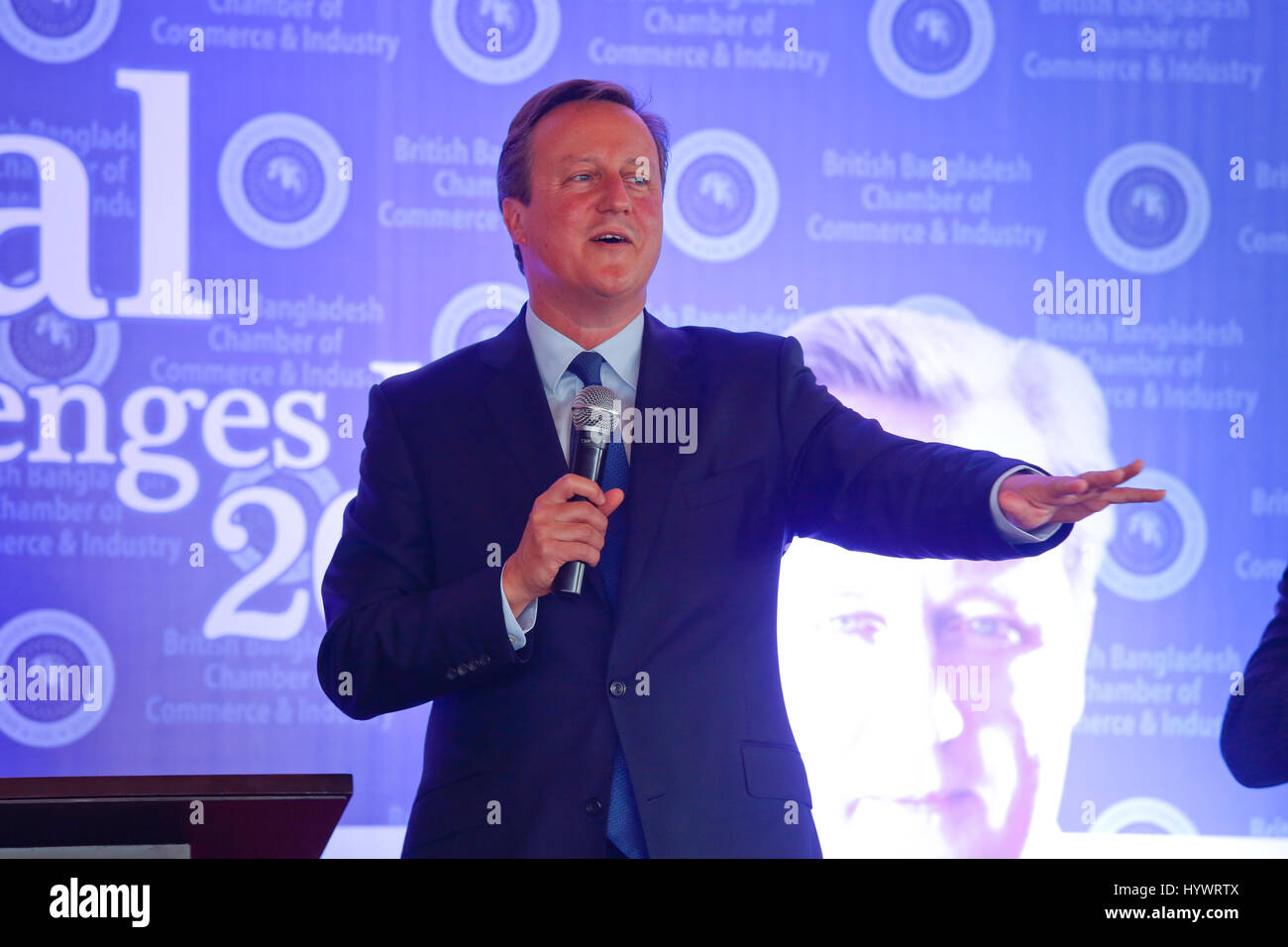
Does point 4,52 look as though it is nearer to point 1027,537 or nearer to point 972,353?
point 972,353

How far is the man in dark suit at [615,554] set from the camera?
1.86 metres

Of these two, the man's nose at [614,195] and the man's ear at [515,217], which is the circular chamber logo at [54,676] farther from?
the man's nose at [614,195]

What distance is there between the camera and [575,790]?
1878 millimetres

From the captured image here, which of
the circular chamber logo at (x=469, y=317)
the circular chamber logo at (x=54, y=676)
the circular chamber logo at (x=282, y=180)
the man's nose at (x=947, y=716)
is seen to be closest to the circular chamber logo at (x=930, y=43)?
the circular chamber logo at (x=469, y=317)

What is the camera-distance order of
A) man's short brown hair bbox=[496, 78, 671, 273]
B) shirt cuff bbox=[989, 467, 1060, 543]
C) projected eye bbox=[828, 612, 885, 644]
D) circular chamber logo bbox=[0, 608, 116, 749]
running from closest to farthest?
shirt cuff bbox=[989, 467, 1060, 543], man's short brown hair bbox=[496, 78, 671, 273], circular chamber logo bbox=[0, 608, 116, 749], projected eye bbox=[828, 612, 885, 644]

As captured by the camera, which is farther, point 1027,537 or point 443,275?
point 443,275

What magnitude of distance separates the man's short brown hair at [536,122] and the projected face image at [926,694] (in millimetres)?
1303

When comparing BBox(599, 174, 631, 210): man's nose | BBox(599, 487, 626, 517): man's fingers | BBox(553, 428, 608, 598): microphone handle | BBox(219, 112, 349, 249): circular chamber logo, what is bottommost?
BBox(599, 487, 626, 517): man's fingers

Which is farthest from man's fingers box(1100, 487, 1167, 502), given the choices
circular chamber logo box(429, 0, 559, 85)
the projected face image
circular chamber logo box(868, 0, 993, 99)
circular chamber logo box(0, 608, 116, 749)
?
circular chamber logo box(0, 608, 116, 749)

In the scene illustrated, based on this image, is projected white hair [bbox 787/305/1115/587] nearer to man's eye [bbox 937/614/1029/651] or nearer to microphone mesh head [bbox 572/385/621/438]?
man's eye [bbox 937/614/1029/651]

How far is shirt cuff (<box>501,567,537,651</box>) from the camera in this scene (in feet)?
6.02

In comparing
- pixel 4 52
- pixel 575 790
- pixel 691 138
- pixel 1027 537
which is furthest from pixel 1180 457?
pixel 4 52

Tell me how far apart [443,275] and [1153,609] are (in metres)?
2.21

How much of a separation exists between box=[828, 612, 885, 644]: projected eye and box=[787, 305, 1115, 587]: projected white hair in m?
0.58
